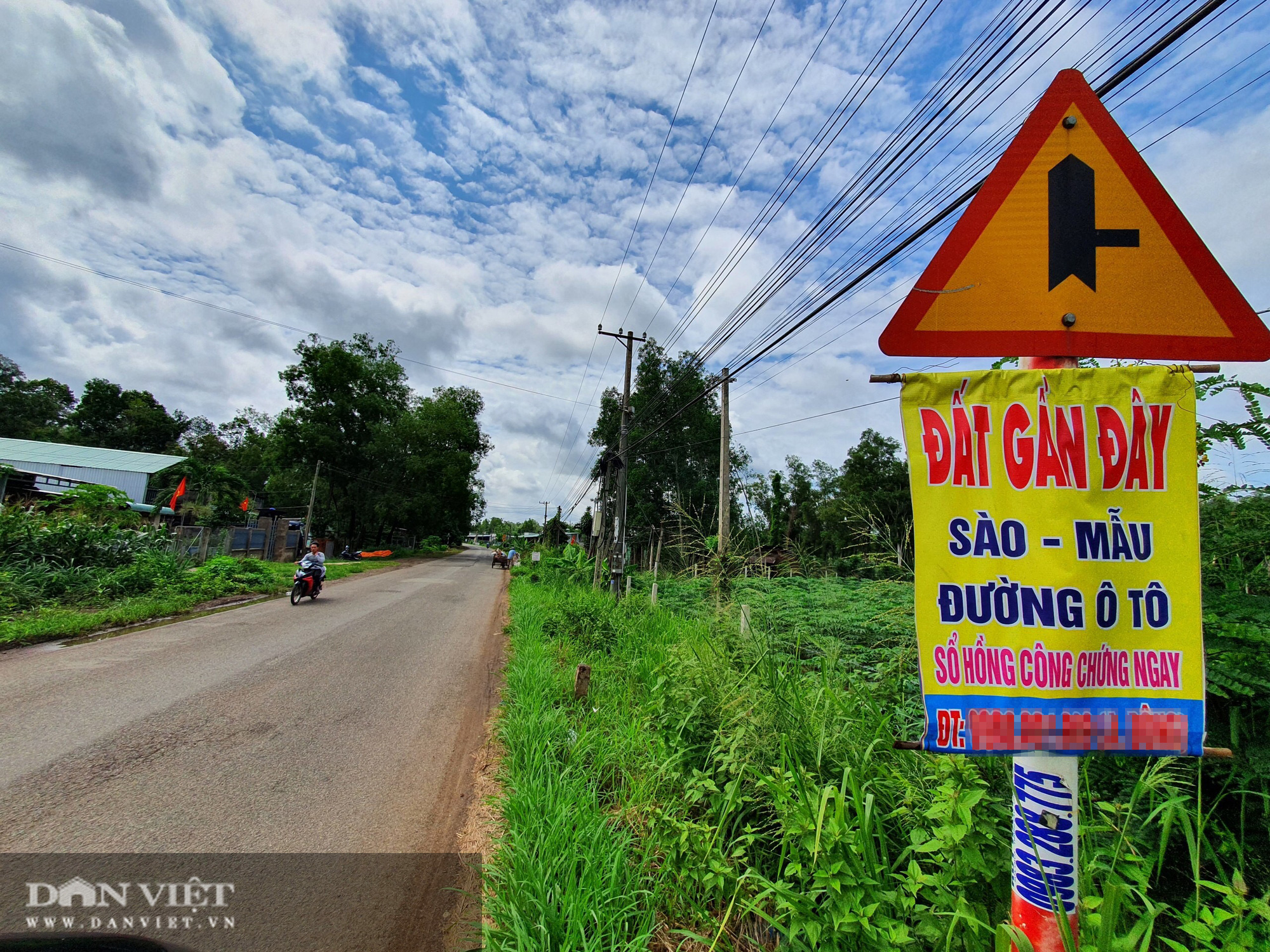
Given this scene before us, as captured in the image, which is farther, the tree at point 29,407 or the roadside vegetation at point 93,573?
the tree at point 29,407

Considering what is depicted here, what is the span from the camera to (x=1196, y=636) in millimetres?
1309

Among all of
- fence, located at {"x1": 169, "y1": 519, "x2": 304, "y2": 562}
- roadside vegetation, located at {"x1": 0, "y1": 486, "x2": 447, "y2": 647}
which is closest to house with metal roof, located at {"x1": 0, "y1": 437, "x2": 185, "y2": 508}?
fence, located at {"x1": 169, "y1": 519, "x2": 304, "y2": 562}

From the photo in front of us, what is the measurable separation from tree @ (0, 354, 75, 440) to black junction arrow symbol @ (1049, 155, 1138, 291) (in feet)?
223

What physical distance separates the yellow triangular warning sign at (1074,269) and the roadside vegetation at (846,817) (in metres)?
1.31

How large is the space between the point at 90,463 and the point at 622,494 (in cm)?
3010

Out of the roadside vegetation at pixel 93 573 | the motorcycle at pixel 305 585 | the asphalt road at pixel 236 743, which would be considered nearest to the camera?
the asphalt road at pixel 236 743

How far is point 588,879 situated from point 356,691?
4.25 meters

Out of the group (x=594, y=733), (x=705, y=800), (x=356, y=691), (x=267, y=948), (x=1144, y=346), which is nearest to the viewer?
(x=1144, y=346)

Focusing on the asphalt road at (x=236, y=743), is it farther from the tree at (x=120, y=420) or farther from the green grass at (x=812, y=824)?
the tree at (x=120, y=420)

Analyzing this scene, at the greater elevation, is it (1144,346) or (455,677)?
(1144,346)

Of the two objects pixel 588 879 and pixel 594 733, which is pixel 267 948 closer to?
pixel 588 879

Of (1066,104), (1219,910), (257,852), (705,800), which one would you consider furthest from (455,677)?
(1066,104)

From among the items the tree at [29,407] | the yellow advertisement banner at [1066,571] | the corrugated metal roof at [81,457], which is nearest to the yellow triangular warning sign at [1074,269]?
the yellow advertisement banner at [1066,571]

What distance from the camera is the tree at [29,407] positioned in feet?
160
